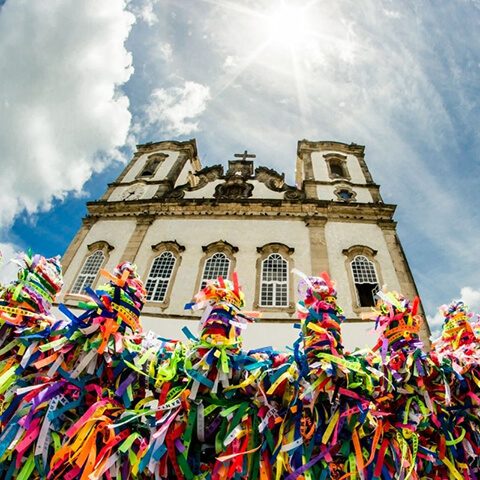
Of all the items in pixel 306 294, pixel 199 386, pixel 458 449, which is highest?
pixel 306 294

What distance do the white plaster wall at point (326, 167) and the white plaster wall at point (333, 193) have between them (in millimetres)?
845

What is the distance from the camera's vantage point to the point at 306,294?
3197mm

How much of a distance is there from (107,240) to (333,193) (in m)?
10.2

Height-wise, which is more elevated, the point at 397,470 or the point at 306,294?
the point at 306,294

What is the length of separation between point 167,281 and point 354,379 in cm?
881

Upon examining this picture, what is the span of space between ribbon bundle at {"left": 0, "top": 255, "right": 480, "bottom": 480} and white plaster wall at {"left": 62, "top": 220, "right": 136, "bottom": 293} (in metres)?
8.77

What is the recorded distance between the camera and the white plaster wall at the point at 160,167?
1662cm

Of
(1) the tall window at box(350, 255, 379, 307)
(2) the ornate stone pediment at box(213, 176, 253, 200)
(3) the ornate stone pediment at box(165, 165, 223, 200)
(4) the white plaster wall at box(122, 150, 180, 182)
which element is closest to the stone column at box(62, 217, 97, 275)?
(3) the ornate stone pediment at box(165, 165, 223, 200)

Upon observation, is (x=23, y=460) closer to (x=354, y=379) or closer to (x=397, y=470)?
(x=354, y=379)

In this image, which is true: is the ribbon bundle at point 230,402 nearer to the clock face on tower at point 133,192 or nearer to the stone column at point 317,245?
the stone column at point 317,245

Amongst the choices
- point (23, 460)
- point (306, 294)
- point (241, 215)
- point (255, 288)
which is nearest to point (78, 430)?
point (23, 460)

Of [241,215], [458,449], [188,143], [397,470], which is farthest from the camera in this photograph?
[188,143]

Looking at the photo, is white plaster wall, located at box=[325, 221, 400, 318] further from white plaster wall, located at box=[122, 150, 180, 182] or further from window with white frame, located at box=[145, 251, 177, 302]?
white plaster wall, located at box=[122, 150, 180, 182]

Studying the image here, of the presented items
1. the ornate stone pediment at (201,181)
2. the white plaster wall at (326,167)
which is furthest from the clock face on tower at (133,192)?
the white plaster wall at (326,167)
